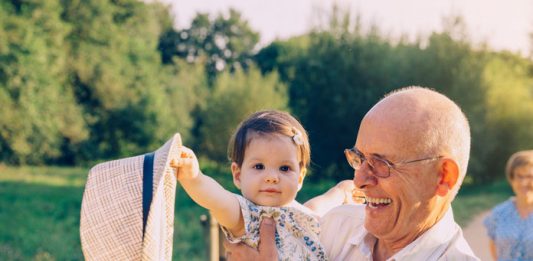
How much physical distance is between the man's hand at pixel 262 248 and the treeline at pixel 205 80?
18554 mm

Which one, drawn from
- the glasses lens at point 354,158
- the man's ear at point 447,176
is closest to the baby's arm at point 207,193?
the glasses lens at point 354,158

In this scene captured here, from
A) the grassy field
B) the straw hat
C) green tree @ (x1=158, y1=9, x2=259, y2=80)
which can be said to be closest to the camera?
the straw hat

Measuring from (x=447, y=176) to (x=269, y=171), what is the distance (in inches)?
28.6

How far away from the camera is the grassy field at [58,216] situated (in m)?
10.9

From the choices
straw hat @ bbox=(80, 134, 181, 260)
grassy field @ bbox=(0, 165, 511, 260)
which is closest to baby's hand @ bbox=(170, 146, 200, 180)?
straw hat @ bbox=(80, 134, 181, 260)

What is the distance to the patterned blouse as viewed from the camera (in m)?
5.81

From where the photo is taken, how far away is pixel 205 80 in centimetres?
3516

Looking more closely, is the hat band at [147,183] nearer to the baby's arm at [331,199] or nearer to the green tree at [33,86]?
the baby's arm at [331,199]

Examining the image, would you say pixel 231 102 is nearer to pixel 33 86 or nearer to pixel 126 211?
pixel 33 86

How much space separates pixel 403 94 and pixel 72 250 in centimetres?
940

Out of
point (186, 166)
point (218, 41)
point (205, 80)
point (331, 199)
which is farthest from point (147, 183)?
point (205, 80)

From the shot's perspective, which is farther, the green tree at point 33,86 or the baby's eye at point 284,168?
the green tree at point 33,86

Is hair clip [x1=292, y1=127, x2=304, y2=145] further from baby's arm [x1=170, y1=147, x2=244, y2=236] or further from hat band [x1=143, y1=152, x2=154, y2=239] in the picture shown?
hat band [x1=143, y1=152, x2=154, y2=239]

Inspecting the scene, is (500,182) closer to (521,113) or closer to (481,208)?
(521,113)
